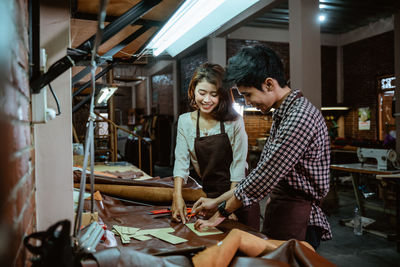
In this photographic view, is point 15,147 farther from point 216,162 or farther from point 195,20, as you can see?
point 216,162

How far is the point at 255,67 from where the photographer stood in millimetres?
1513


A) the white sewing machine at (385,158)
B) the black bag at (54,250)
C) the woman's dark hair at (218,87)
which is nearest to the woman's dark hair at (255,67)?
the woman's dark hair at (218,87)

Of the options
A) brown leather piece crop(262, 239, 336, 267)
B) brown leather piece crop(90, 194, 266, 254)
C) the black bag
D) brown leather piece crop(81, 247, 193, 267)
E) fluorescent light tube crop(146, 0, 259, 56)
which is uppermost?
fluorescent light tube crop(146, 0, 259, 56)

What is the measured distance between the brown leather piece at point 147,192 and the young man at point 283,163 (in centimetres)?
52

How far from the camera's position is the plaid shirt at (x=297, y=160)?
4.55ft

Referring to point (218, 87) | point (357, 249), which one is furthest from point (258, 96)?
point (357, 249)

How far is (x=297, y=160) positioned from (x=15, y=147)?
1105mm

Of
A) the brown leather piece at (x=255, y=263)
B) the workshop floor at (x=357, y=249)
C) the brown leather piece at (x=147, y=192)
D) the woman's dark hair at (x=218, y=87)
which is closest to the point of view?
the brown leather piece at (x=255, y=263)

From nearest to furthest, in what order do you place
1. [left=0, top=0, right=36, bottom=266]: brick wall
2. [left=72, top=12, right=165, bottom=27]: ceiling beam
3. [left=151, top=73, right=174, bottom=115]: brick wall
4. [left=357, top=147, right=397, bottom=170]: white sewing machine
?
[left=0, top=0, right=36, bottom=266]: brick wall, [left=72, top=12, right=165, bottom=27]: ceiling beam, [left=357, top=147, right=397, bottom=170]: white sewing machine, [left=151, top=73, right=174, bottom=115]: brick wall

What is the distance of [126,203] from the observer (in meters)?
2.22

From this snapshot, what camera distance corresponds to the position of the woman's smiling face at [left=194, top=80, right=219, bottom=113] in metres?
2.03

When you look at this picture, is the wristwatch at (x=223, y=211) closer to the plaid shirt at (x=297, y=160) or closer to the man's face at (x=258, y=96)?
the plaid shirt at (x=297, y=160)

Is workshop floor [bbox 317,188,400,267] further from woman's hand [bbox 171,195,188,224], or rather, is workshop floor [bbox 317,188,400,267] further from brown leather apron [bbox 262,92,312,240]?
woman's hand [bbox 171,195,188,224]

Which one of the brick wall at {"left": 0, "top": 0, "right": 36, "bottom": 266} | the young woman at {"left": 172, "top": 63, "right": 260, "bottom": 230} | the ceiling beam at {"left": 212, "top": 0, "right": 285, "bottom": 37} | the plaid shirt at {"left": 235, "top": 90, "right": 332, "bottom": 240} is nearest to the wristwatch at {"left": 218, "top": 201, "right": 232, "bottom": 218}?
the plaid shirt at {"left": 235, "top": 90, "right": 332, "bottom": 240}
